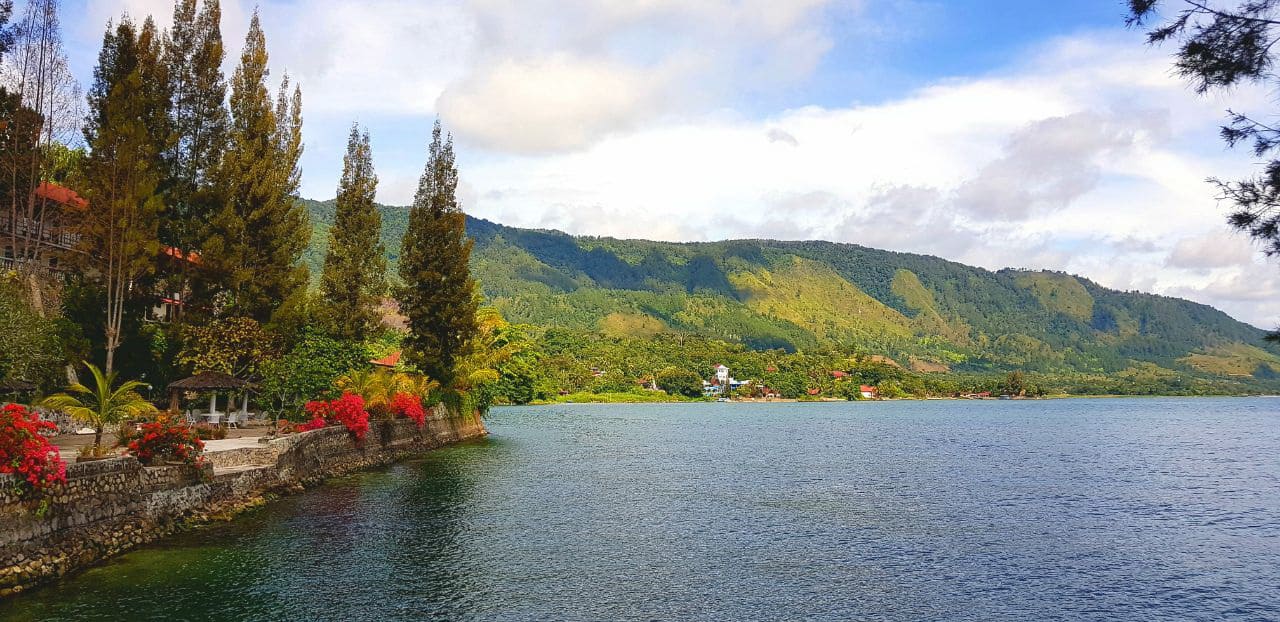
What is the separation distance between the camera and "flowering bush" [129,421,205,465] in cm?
2330

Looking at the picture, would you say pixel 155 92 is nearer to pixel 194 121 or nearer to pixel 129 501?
pixel 194 121

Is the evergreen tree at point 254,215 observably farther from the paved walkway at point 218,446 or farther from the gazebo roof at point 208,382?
the paved walkway at point 218,446

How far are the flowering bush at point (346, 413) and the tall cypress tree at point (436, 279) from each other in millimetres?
13821

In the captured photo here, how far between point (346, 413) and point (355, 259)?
15.7 meters

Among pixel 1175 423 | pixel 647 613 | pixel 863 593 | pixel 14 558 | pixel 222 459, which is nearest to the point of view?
pixel 14 558

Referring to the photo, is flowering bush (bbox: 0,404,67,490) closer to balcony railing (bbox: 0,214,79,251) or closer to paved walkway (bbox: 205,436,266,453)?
paved walkway (bbox: 205,436,266,453)

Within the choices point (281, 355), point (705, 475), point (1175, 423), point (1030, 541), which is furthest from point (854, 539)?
point (1175, 423)

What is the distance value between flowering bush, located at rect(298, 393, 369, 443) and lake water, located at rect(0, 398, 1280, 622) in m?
3.03

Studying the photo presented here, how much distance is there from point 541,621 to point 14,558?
11539 millimetres

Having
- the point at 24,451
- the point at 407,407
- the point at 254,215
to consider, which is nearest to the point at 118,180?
the point at 254,215

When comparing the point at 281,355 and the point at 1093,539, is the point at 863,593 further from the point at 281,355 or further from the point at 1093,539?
the point at 281,355

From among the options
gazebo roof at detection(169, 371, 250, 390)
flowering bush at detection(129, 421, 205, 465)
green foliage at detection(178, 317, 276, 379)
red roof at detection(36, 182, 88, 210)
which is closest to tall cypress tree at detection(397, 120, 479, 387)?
green foliage at detection(178, 317, 276, 379)

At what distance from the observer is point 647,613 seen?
1772 cm

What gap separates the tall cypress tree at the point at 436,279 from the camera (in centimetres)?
5294
